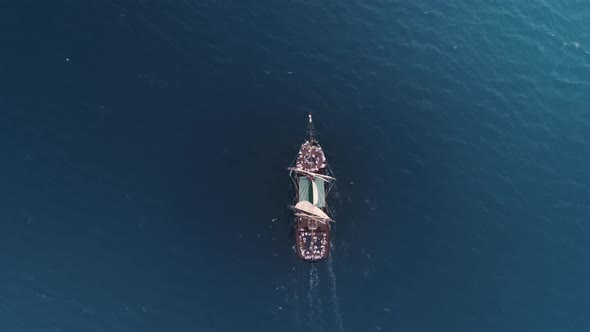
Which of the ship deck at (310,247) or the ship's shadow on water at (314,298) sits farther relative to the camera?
the ship deck at (310,247)

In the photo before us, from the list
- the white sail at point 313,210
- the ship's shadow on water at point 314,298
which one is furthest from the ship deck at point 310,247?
the white sail at point 313,210

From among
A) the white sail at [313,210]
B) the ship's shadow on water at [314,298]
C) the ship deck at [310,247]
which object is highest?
the white sail at [313,210]

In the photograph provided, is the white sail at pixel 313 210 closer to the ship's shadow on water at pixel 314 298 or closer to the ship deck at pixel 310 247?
the ship deck at pixel 310 247

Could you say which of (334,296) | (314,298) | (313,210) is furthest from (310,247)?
(334,296)

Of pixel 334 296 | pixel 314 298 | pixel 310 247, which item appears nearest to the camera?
pixel 314 298

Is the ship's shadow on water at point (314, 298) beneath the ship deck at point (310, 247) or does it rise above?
beneath

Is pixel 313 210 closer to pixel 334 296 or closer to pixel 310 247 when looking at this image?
pixel 310 247

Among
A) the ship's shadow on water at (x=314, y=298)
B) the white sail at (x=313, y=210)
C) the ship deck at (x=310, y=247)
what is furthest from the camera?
the white sail at (x=313, y=210)

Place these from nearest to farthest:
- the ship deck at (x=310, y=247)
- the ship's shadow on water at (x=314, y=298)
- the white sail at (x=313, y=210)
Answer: the ship's shadow on water at (x=314, y=298)
the ship deck at (x=310, y=247)
the white sail at (x=313, y=210)
